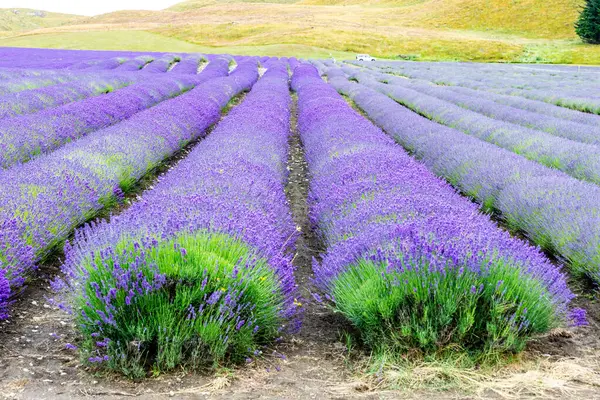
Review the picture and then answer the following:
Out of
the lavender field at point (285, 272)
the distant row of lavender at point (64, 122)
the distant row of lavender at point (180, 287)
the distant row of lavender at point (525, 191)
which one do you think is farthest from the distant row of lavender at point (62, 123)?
the distant row of lavender at point (525, 191)

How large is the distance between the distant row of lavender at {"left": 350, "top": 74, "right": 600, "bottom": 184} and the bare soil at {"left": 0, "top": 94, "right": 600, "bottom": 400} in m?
3.79

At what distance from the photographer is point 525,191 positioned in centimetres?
511

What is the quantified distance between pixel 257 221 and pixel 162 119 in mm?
5640

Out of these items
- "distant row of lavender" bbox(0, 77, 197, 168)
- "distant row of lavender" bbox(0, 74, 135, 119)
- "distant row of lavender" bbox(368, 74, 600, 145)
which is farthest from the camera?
"distant row of lavender" bbox(0, 74, 135, 119)

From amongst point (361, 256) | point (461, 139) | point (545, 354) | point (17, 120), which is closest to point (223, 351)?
point (361, 256)

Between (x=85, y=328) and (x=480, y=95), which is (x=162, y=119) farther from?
(x=480, y=95)

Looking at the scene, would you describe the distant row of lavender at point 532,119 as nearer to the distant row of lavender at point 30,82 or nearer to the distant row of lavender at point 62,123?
the distant row of lavender at point 62,123

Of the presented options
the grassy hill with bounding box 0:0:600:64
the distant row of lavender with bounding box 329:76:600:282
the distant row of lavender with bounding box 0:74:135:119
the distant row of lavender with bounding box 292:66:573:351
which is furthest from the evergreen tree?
the distant row of lavender with bounding box 292:66:573:351

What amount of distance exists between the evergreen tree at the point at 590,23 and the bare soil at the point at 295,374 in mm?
47212

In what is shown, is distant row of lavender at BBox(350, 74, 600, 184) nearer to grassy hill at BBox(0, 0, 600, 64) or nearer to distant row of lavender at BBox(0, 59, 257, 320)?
distant row of lavender at BBox(0, 59, 257, 320)

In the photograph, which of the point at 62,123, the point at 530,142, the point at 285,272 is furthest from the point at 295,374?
the point at 62,123

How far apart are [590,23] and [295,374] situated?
49.7 metres

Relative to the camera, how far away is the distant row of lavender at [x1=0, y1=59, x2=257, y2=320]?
3471 millimetres

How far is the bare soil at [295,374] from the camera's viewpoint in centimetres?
232
